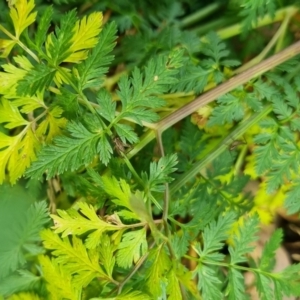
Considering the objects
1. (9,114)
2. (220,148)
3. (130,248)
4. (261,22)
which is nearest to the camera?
(130,248)

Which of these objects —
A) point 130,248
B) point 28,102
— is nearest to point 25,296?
point 130,248

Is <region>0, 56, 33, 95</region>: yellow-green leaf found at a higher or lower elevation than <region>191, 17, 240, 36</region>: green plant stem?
higher

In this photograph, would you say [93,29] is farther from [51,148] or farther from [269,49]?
[269,49]

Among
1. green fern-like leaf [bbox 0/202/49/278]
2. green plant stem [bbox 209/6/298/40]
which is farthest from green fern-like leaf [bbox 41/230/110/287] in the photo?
green plant stem [bbox 209/6/298/40]

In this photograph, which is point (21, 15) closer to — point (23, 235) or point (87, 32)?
point (87, 32)

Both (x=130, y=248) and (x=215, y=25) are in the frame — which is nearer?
(x=130, y=248)

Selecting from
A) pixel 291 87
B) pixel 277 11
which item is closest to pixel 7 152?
pixel 291 87

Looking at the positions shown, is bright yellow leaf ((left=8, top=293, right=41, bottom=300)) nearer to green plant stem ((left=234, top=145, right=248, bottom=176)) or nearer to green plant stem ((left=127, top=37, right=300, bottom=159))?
green plant stem ((left=127, top=37, right=300, bottom=159))
